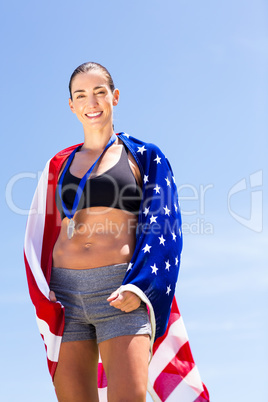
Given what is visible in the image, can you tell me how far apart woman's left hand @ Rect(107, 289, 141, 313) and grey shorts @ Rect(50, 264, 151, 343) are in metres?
0.07

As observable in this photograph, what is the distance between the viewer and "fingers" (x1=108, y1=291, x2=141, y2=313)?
344 cm

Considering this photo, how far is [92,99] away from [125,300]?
1519mm

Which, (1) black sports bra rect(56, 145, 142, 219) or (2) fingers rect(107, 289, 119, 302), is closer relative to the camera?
(2) fingers rect(107, 289, 119, 302)

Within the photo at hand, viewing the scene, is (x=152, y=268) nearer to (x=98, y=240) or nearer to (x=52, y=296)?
(x=98, y=240)

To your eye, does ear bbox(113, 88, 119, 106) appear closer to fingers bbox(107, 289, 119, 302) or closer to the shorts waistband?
the shorts waistband

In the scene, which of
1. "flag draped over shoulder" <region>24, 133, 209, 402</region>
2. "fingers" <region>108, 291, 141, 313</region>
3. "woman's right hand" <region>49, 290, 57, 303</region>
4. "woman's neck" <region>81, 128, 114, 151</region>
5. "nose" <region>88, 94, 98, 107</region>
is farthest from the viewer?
"woman's neck" <region>81, 128, 114, 151</region>

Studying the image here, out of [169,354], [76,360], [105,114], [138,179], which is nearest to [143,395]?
[76,360]

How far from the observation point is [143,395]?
133 inches

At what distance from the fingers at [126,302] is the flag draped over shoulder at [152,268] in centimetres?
4

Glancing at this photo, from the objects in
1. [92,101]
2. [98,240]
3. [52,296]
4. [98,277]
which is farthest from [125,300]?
[92,101]

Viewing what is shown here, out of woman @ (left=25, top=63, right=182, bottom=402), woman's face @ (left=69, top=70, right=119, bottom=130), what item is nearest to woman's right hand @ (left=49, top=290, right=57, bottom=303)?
woman @ (left=25, top=63, right=182, bottom=402)

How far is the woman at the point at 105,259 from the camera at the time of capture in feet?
11.5

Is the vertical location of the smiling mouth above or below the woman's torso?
above

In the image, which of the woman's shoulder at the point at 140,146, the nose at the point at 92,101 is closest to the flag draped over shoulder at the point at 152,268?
the woman's shoulder at the point at 140,146
